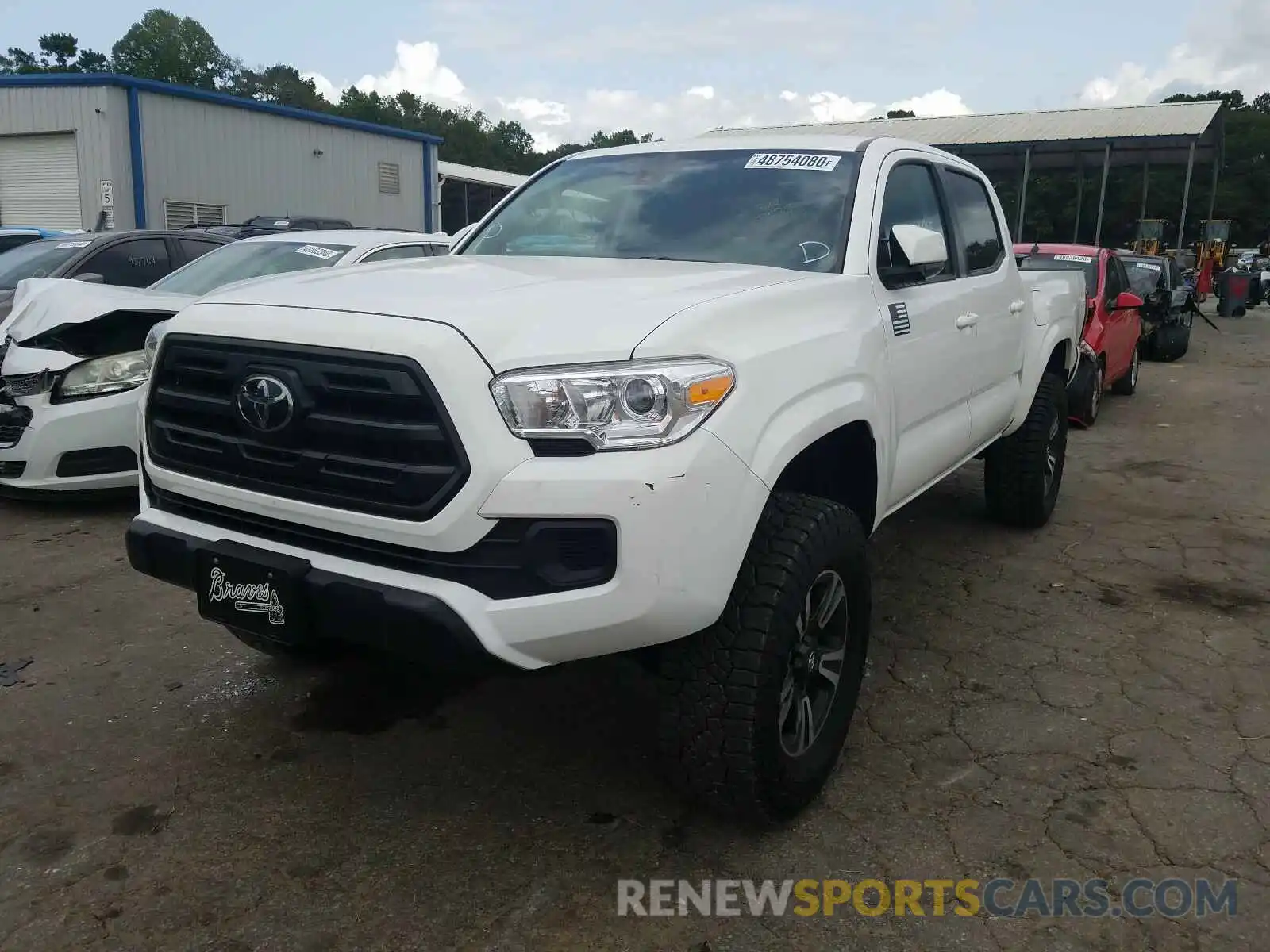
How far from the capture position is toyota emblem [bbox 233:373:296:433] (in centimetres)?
246

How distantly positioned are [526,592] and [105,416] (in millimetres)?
4299

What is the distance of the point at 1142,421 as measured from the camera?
976 cm

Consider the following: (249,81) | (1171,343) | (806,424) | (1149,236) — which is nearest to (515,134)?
(249,81)

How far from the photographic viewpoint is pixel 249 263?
6.57 metres

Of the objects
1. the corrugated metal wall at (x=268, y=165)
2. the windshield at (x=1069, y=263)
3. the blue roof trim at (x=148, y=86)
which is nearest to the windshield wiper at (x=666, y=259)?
the windshield at (x=1069, y=263)

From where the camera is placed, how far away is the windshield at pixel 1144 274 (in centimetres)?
1312

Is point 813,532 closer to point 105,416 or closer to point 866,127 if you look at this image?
point 105,416

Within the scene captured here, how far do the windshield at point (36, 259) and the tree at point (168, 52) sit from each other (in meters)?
81.5

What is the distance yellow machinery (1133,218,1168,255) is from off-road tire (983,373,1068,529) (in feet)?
93.5

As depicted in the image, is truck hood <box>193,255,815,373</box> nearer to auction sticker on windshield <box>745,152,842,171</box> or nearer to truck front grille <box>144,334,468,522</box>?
truck front grille <box>144,334,468,522</box>

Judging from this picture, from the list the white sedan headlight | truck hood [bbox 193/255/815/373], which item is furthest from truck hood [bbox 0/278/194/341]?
truck hood [bbox 193/255/815/373]

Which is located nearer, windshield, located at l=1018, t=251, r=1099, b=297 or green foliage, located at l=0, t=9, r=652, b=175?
windshield, located at l=1018, t=251, r=1099, b=297

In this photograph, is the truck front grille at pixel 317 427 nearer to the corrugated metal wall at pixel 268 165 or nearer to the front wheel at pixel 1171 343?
the front wheel at pixel 1171 343

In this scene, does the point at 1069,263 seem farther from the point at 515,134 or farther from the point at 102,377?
the point at 515,134
